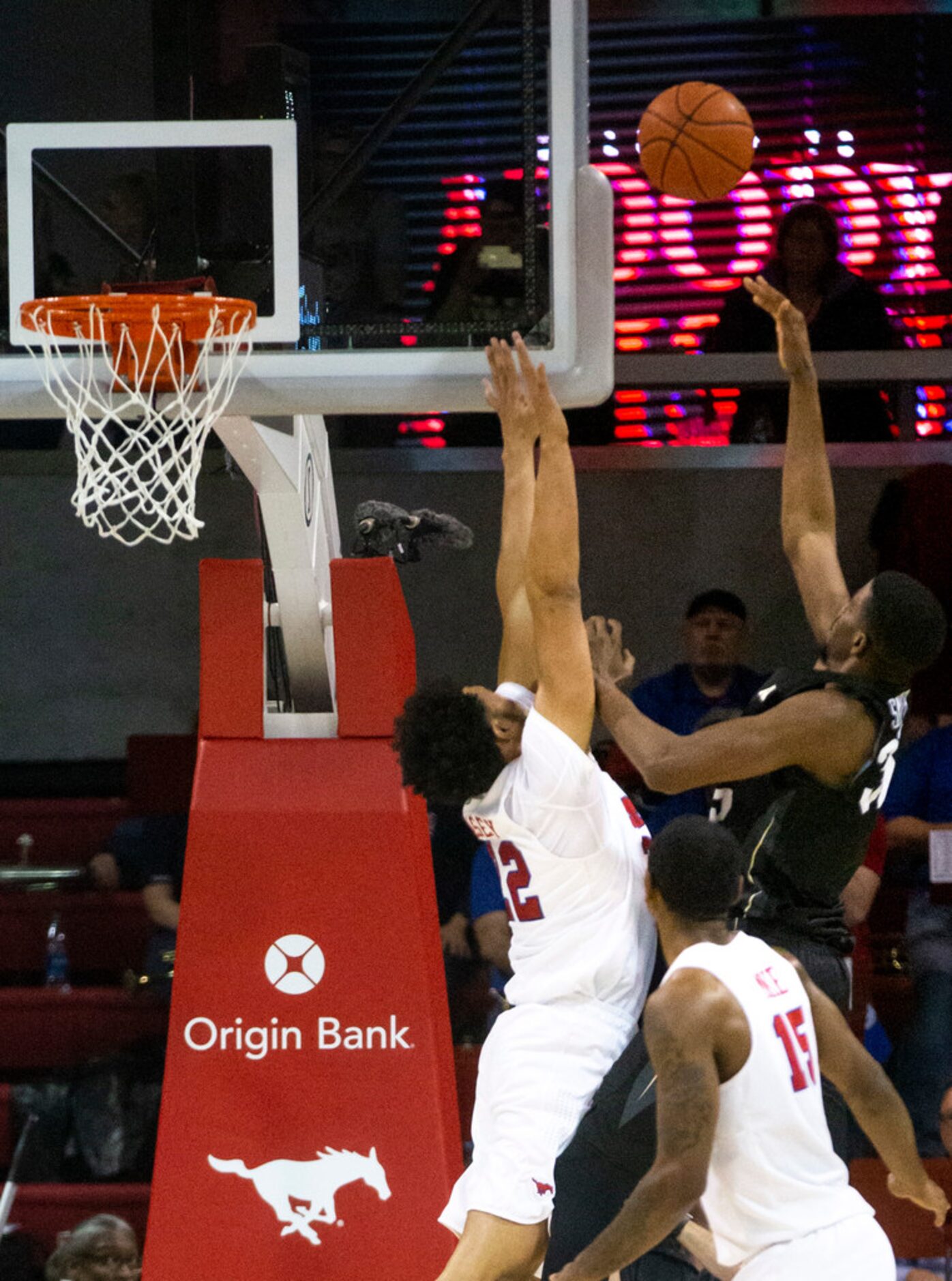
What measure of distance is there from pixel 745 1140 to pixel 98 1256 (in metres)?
2.32

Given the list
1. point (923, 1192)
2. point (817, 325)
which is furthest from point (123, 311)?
point (817, 325)

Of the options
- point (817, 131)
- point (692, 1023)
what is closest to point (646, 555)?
point (817, 131)

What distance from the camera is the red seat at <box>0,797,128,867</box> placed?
6879 mm

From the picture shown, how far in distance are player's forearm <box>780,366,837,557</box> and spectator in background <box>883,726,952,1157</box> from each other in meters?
2.22

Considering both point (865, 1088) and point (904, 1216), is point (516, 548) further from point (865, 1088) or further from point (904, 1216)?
point (904, 1216)

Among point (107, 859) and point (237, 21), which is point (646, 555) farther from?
point (237, 21)

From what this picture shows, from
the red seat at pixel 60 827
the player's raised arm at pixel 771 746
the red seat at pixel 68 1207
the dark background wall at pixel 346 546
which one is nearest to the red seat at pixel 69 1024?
the red seat at pixel 68 1207

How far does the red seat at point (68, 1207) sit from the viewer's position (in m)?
5.33

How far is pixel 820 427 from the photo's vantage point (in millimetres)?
3893

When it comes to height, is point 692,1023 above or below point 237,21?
below

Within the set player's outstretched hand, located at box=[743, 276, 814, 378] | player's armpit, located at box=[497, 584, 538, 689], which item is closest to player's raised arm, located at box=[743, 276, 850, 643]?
player's outstretched hand, located at box=[743, 276, 814, 378]

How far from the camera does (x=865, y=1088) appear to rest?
320 centimetres

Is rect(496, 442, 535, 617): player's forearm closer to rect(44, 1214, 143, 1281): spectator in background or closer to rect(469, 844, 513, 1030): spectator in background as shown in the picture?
rect(469, 844, 513, 1030): spectator in background

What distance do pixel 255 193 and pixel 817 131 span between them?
4.19 metres
